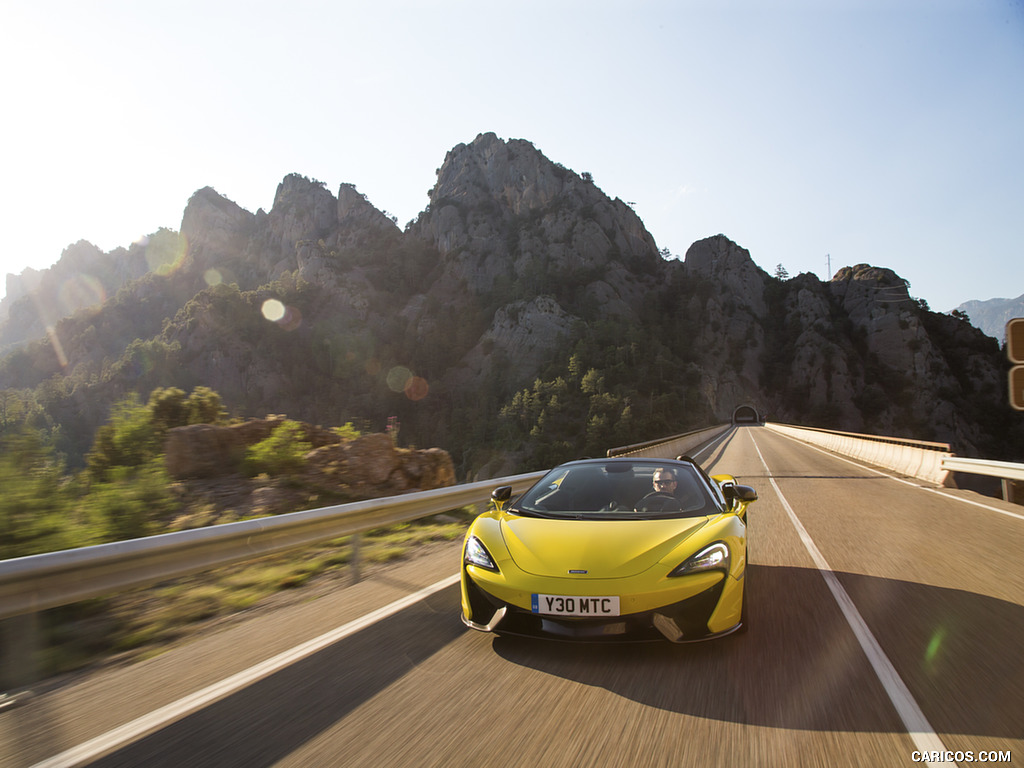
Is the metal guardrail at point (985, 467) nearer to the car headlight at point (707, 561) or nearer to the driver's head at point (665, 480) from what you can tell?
the driver's head at point (665, 480)

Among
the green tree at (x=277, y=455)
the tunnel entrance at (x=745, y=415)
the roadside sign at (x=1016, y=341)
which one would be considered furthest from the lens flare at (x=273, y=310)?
the roadside sign at (x=1016, y=341)

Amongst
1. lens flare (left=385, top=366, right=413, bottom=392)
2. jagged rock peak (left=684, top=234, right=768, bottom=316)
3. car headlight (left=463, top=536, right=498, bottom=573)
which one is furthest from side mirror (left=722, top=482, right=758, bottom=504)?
jagged rock peak (left=684, top=234, right=768, bottom=316)

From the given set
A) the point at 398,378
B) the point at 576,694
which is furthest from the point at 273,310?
the point at 576,694

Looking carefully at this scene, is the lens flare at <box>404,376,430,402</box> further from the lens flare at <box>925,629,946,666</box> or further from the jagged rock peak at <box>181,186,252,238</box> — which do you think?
the lens flare at <box>925,629,946,666</box>

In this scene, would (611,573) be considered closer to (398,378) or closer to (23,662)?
(23,662)

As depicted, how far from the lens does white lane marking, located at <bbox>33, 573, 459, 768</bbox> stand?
2514 mm

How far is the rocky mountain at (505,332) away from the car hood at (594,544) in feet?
281

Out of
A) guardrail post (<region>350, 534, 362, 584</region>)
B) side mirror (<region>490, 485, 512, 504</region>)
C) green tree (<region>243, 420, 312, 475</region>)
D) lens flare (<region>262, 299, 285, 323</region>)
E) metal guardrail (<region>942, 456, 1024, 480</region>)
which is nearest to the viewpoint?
side mirror (<region>490, 485, 512, 504</region>)

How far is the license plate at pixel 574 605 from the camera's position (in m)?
3.24

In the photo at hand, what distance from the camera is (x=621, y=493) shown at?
489 centimetres

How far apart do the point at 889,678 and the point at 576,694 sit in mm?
1729

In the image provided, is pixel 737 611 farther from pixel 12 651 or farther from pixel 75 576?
pixel 12 651

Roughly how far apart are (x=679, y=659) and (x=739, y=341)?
153 meters

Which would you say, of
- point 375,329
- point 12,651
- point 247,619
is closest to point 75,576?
point 12,651
